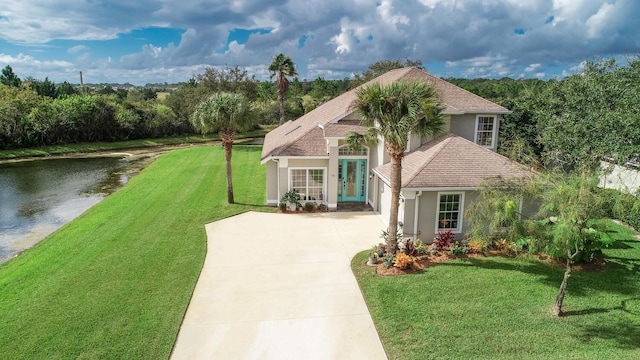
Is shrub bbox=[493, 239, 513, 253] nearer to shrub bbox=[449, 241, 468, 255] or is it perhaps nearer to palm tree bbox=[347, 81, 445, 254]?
shrub bbox=[449, 241, 468, 255]

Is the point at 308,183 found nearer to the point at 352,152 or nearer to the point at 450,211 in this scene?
the point at 352,152

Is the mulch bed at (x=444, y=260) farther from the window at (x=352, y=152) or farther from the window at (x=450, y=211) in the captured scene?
the window at (x=352, y=152)

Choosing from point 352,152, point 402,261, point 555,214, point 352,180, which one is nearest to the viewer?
point 555,214

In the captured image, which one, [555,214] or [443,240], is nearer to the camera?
Result: [555,214]

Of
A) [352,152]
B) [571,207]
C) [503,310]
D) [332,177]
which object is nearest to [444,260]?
[503,310]

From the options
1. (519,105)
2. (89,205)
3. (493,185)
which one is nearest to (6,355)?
(493,185)

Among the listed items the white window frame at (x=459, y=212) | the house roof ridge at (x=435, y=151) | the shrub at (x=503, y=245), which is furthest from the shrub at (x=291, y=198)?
the shrub at (x=503, y=245)

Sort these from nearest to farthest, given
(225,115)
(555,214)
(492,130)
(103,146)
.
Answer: (555,214)
(225,115)
(492,130)
(103,146)
